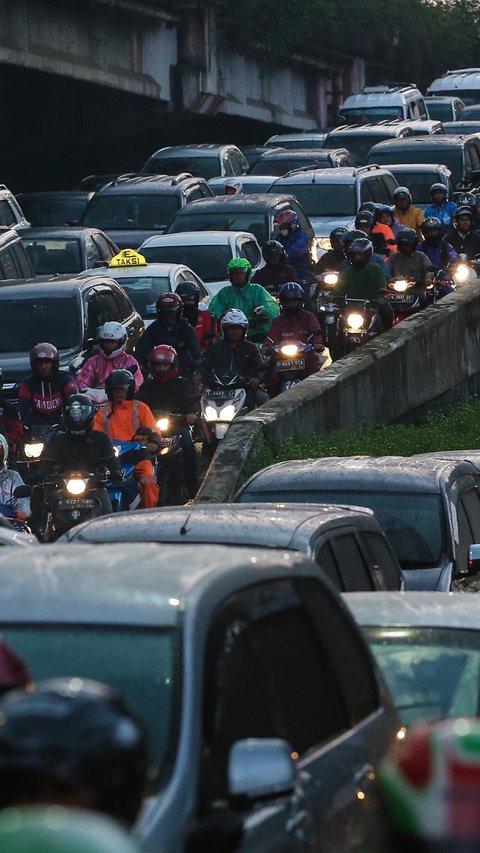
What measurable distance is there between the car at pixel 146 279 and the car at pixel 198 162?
1257 cm

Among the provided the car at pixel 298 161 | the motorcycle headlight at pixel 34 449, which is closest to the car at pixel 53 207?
the car at pixel 298 161

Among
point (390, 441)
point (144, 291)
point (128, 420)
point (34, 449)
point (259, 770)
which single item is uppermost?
point (259, 770)

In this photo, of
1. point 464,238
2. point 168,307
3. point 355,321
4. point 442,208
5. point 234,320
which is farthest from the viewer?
point 442,208

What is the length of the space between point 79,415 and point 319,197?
1574cm

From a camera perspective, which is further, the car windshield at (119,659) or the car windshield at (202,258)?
the car windshield at (202,258)

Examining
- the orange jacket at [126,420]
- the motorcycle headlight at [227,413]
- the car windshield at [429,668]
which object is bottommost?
the motorcycle headlight at [227,413]

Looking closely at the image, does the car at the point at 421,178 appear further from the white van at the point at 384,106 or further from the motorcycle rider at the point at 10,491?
the motorcycle rider at the point at 10,491

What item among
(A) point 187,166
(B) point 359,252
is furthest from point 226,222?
(A) point 187,166

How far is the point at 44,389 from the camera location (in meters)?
16.5

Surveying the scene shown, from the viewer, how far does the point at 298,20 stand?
172ft

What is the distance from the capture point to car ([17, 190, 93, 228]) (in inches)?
1239

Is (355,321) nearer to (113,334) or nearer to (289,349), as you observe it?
(289,349)

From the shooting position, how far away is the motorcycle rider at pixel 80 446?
1423cm

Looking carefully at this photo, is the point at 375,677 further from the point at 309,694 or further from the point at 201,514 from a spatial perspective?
the point at 201,514
